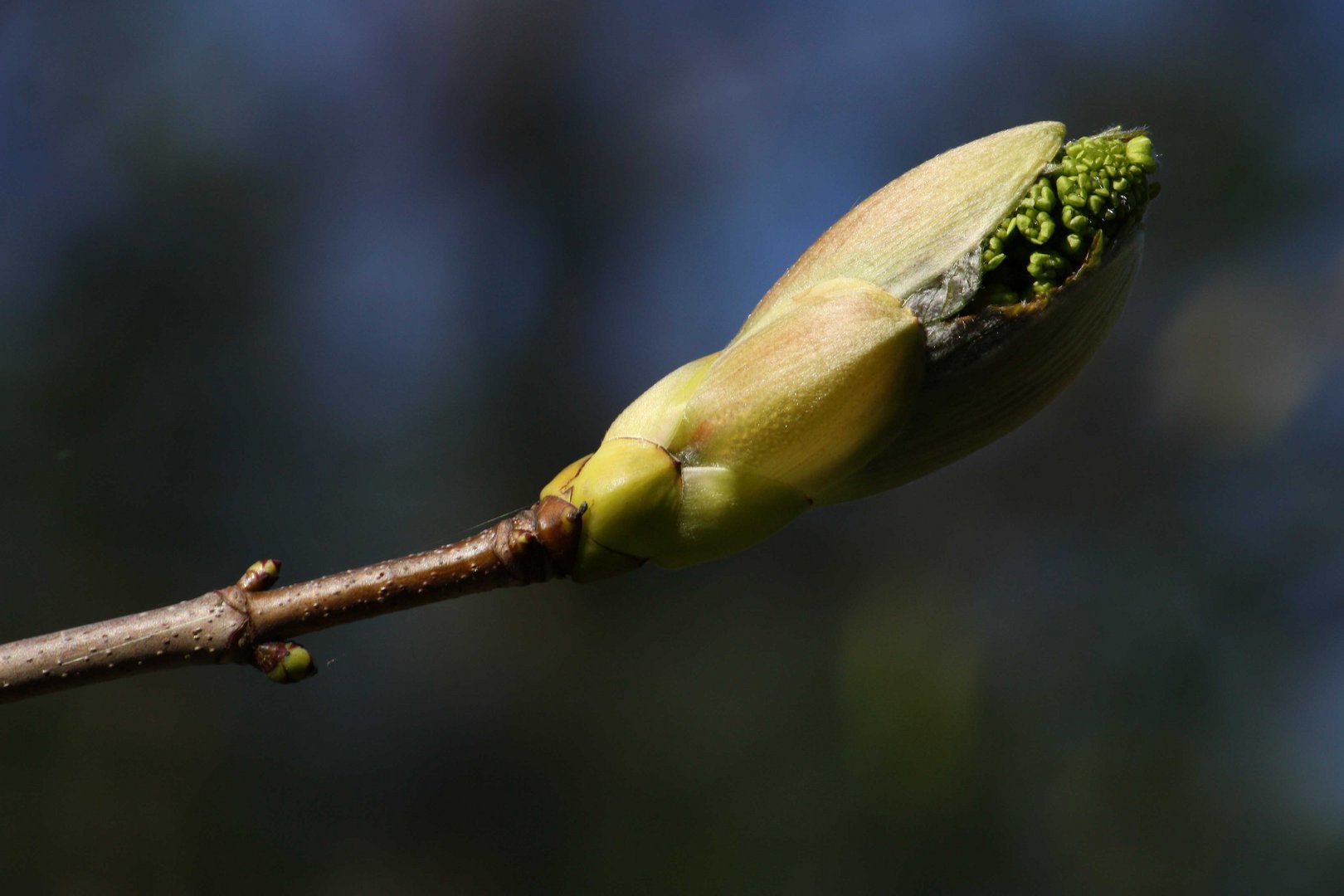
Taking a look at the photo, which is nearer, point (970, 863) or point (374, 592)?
point (374, 592)

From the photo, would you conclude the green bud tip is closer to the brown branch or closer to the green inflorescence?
the brown branch

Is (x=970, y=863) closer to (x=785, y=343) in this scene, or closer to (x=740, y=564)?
(x=740, y=564)

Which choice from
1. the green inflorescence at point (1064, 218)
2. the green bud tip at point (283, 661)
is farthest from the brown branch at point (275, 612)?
the green inflorescence at point (1064, 218)

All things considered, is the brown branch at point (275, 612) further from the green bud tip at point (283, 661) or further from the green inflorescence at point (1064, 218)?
the green inflorescence at point (1064, 218)

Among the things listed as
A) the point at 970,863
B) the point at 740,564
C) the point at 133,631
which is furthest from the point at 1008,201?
the point at 740,564

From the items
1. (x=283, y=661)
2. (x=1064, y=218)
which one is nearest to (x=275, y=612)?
(x=283, y=661)

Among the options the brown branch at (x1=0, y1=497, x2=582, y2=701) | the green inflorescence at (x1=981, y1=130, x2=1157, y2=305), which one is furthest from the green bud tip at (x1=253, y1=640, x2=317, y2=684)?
the green inflorescence at (x1=981, y1=130, x2=1157, y2=305)
